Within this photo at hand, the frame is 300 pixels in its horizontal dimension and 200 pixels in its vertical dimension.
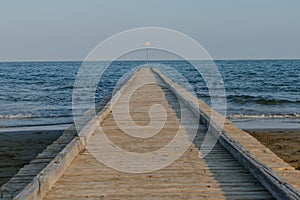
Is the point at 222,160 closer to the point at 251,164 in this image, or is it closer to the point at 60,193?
the point at 251,164

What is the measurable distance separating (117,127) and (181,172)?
3.32 m

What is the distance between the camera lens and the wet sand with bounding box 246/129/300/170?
1031cm

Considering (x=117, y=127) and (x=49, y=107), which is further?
(x=49, y=107)

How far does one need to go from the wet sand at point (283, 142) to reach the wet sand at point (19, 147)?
17.7 feet

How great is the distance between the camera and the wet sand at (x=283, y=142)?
10.3m

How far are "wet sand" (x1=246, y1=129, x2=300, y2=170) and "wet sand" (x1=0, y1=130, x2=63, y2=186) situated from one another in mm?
5391

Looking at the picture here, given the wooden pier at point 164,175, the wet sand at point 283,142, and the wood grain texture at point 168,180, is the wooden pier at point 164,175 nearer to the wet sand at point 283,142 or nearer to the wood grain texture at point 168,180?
the wood grain texture at point 168,180

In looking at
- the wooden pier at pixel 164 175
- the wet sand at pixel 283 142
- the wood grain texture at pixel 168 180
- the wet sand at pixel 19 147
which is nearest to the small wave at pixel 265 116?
the wet sand at pixel 283 142

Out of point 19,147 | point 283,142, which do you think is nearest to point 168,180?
point 19,147

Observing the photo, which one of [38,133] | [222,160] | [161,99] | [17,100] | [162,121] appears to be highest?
[222,160]

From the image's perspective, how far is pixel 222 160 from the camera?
5461mm

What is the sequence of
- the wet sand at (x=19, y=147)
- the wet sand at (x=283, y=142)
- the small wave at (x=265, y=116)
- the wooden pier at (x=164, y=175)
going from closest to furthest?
the wooden pier at (x=164, y=175)
the wet sand at (x=19, y=147)
the wet sand at (x=283, y=142)
the small wave at (x=265, y=116)

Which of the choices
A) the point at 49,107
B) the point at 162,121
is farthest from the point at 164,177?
the point at 49,107

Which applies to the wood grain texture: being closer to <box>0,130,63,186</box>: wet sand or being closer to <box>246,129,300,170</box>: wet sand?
<box>0,130,63,186</box>: wet sand
